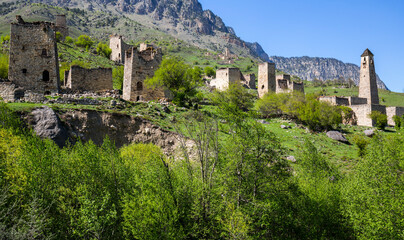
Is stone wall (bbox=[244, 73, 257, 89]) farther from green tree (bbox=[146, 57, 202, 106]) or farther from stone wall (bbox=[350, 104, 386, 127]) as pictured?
green tree (bbox=[146, 57, 202, 106])

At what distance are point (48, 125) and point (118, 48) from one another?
6189 centimetres

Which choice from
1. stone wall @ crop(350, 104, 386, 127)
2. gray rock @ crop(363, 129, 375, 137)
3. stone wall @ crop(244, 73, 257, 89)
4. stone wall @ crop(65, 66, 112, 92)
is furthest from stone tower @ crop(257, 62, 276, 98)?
stone wall @ crop(65, 66, 112, 92)

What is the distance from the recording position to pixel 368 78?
60.4 metres

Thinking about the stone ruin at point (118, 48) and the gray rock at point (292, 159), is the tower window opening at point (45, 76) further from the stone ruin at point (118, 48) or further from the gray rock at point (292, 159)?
the stone ruin at point (118, 48)

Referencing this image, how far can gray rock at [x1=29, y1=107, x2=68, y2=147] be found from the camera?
25087 millimetres

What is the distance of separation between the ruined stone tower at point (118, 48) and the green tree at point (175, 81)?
146ft

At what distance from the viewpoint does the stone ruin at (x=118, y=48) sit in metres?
82.8

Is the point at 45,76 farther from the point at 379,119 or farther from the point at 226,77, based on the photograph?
the point at 379,119

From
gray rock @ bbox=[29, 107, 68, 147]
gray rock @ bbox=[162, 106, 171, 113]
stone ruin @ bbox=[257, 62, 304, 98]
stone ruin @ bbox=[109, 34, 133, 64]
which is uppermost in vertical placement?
stone ruin @ bbox=[109, 34, 133, 64]

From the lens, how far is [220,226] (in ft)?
55.4

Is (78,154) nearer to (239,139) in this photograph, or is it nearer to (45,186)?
(45,186)

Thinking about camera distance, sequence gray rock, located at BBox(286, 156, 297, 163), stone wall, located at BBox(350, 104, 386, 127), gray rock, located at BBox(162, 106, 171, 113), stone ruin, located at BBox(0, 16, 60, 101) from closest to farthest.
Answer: gray rock, located at BBox(286, 156, 297, 163), stone ruin, located at BBox(0, 16, 60, 101), gray rock, located at BBox(162, 106, 171, 113), stone wall, located at BBox(350, 104, 386, 127)

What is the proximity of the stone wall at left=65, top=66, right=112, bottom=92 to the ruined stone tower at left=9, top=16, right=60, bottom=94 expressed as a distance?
411 centimetres

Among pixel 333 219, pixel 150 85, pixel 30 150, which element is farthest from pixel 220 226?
pixel 150 85
